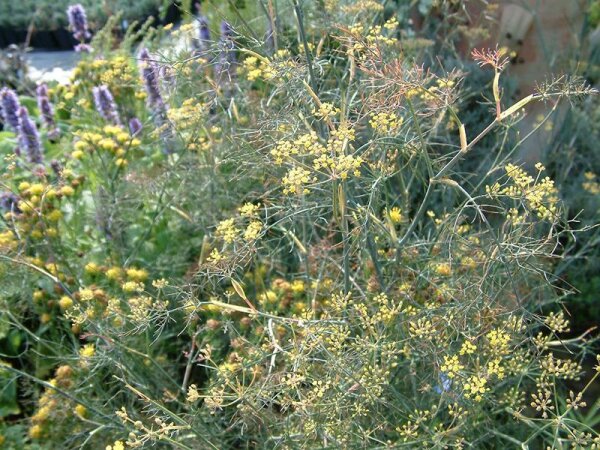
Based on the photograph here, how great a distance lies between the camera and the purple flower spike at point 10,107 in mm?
3729

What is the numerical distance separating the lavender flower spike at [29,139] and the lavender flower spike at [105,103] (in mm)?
361

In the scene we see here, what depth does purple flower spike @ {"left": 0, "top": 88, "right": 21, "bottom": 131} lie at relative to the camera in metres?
3.73

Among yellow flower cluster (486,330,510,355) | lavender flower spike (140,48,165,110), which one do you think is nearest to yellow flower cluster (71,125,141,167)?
lavender flower spike (140,48,165,110)

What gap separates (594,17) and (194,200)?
3.28m

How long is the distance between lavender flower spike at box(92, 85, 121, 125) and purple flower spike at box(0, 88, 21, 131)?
1.31 feet

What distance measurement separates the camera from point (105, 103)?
3.85 meters

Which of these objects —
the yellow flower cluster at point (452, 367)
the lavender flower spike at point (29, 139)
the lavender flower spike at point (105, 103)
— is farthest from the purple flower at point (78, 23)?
the yellow flower cluster at point (452, 367)

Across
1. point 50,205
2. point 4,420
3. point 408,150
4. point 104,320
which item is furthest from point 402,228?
point 4,420

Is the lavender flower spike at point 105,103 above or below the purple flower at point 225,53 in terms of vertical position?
below

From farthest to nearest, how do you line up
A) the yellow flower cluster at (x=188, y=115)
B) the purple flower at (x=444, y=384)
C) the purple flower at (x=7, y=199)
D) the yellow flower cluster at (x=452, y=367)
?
the purple flower at (x=7, y=199) → the yellow flower cluster at (x=188, y=115) → the purple flower at (x=444, y=384) → the yellow flower cluster at (x=452, y=367)

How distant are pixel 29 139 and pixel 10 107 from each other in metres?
0.26

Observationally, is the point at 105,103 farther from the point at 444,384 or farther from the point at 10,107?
the point at 444,384

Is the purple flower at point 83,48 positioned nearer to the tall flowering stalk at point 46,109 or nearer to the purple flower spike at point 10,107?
the tall flowering stalk at point 46,109

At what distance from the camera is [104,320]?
2.45 metres
